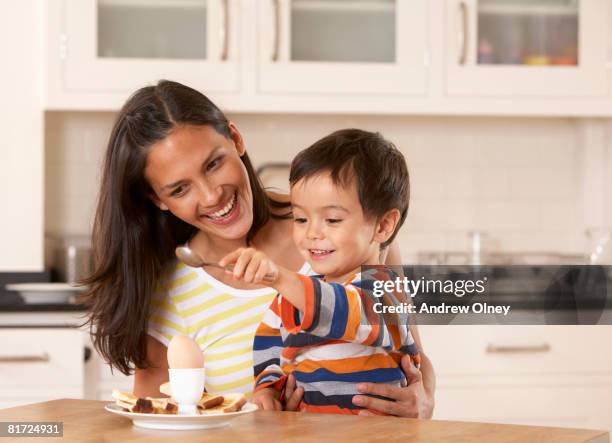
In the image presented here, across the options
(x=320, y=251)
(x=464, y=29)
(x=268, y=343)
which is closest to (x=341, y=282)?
(x=320, y=251)

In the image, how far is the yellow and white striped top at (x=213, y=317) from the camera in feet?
6.10

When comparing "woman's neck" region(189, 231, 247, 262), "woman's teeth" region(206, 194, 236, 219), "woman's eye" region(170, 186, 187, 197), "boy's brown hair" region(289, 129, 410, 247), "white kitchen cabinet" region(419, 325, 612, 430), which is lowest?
"white kitchen cabinet" region(419, 325, 612, 430)

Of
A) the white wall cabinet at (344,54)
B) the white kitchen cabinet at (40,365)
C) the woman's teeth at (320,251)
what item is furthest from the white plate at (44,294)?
the woman's teeth at (320,251)

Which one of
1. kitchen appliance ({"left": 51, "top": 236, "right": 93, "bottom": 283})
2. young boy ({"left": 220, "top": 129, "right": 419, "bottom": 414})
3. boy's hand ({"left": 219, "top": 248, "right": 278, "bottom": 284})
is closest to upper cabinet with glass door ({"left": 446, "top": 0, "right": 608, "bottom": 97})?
kitchen appliance ({"left": 51, "top": 236, "right": 93, "bottom": 283})

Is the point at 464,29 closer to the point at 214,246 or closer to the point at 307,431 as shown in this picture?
the point at 214,246

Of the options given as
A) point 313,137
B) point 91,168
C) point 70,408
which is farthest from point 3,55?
point 70,408

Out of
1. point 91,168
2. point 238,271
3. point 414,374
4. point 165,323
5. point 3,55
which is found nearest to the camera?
point 238,271

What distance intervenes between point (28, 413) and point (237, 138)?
726 mm

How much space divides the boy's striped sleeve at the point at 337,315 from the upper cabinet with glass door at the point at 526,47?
181 cm

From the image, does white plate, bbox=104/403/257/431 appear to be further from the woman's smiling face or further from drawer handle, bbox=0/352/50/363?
drawer handle, bbox=0/352/50/363

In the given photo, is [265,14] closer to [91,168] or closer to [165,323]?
[91,168]

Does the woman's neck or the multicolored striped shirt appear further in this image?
the woman's neck

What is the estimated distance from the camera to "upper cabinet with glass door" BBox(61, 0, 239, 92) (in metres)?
3.10

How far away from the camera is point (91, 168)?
337cm
